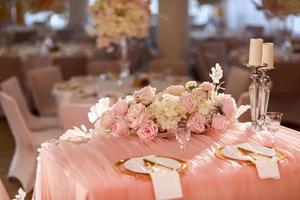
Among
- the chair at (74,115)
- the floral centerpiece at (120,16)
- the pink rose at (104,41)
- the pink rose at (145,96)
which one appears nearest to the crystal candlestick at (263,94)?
the pink rose at (145,96)

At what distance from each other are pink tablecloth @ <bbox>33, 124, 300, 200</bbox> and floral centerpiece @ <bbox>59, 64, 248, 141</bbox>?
0.17ft

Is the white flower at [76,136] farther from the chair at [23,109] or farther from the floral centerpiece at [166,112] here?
the chair at [23,109]

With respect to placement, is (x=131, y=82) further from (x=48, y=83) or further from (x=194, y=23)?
(x=194, y=23)

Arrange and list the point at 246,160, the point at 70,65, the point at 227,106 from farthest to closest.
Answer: the point at 70,65 < the point at 227,106 < the point at 246,160

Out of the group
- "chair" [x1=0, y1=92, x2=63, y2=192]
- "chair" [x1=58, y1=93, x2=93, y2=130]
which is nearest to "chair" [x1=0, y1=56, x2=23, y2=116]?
"chair" [x1=0, y1=92, x2=63, y2=192]

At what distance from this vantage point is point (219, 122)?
2.96m

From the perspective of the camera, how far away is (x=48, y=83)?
617 centimetres

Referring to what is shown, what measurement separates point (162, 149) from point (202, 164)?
0.25 metres

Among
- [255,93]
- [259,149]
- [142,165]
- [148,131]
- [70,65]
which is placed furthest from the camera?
[70,65]

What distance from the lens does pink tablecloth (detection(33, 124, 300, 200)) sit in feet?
7.86

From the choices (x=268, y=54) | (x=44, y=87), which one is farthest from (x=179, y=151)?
(x=44, y=87)

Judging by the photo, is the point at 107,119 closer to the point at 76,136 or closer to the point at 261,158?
the point at 76,136

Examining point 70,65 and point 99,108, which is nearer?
point 99,108

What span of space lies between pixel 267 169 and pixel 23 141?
8.44ft
